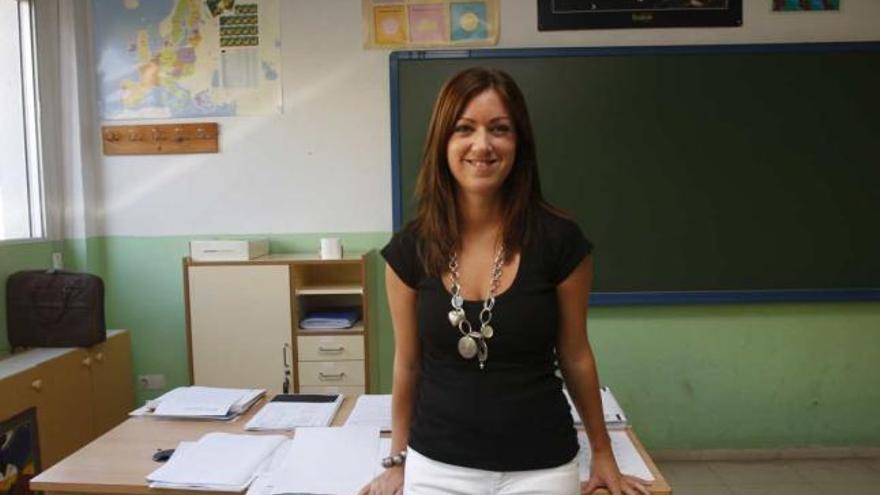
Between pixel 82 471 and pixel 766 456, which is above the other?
pixel 82 471

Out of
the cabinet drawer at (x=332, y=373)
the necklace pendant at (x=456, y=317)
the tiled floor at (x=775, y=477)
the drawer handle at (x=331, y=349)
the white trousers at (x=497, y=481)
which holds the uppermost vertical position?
the necklace pendant at (x=456, y=317)

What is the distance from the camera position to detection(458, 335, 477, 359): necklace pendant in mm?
1041

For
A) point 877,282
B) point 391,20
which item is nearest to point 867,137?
point 877,282

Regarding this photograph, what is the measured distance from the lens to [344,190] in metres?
3.19

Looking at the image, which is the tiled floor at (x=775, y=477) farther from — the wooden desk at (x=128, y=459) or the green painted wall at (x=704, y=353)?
the wooden desk at (x=128, y=459)

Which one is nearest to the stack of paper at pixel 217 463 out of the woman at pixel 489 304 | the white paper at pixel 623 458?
the woman at pixel 489 304

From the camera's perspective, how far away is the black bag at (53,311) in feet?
8.71

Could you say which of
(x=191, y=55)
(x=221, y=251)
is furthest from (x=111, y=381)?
(x=191, y=55)

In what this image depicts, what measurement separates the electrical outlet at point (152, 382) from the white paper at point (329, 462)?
2086 millimetres

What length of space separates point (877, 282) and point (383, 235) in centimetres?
266

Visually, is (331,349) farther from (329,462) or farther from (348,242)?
(329,462)

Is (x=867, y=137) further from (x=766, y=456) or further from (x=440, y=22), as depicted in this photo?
(x=440, y=22)

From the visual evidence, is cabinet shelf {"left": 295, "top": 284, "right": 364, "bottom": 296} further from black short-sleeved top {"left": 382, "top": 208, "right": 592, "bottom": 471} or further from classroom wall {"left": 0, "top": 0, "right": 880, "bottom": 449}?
black short-sleeved top {"left": 382, "top": 208, "right": 592, "bottom": 471}

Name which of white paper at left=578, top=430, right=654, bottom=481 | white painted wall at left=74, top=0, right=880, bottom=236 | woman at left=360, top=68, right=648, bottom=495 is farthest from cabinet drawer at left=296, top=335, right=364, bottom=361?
woman at left=360, top=68, right=648, bottom=495
